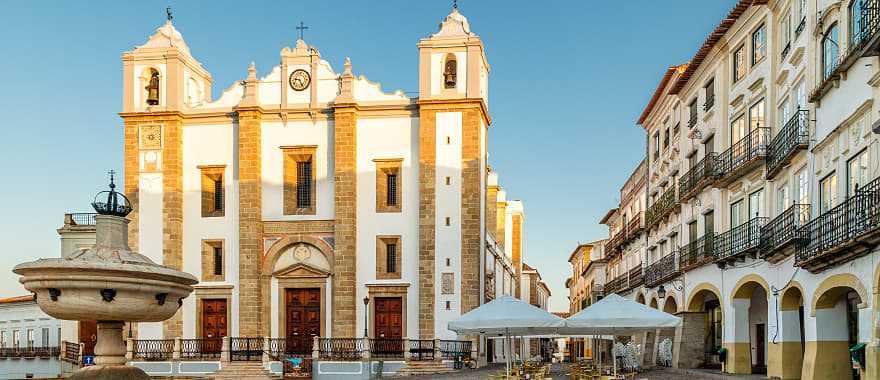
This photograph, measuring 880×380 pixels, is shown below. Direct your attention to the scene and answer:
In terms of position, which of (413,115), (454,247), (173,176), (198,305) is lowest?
(198,305)

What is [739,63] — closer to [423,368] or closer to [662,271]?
[662,271]

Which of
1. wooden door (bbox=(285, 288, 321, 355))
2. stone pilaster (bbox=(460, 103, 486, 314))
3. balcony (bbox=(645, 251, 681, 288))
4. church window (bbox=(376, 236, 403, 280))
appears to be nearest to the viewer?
balcony (bbox=(645, 251, 681, 288))

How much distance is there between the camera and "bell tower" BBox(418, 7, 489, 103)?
36312 mm

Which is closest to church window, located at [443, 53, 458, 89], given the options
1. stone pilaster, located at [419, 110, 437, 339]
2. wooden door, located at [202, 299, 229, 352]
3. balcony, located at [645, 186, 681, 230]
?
stone pilaster, located at [419, 110, 437, 339]

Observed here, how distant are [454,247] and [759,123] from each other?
46.5ft

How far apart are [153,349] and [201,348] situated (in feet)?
5.75

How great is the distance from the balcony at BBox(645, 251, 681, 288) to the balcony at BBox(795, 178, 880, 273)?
13.2m

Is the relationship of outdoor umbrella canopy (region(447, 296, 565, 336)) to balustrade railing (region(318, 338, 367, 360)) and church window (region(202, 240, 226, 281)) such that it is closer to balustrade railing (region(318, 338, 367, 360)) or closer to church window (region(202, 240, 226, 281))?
balustrade railing (region(318, 338, 367, 360))

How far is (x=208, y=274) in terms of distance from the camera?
37.2m

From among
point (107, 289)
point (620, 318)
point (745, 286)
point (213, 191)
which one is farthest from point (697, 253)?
point (107, 289)

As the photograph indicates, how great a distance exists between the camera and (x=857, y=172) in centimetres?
1675

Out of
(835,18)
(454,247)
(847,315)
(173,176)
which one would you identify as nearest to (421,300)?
(454,247)

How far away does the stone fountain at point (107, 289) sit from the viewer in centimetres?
1495

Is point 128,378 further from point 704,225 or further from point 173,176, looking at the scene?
point 173,176
